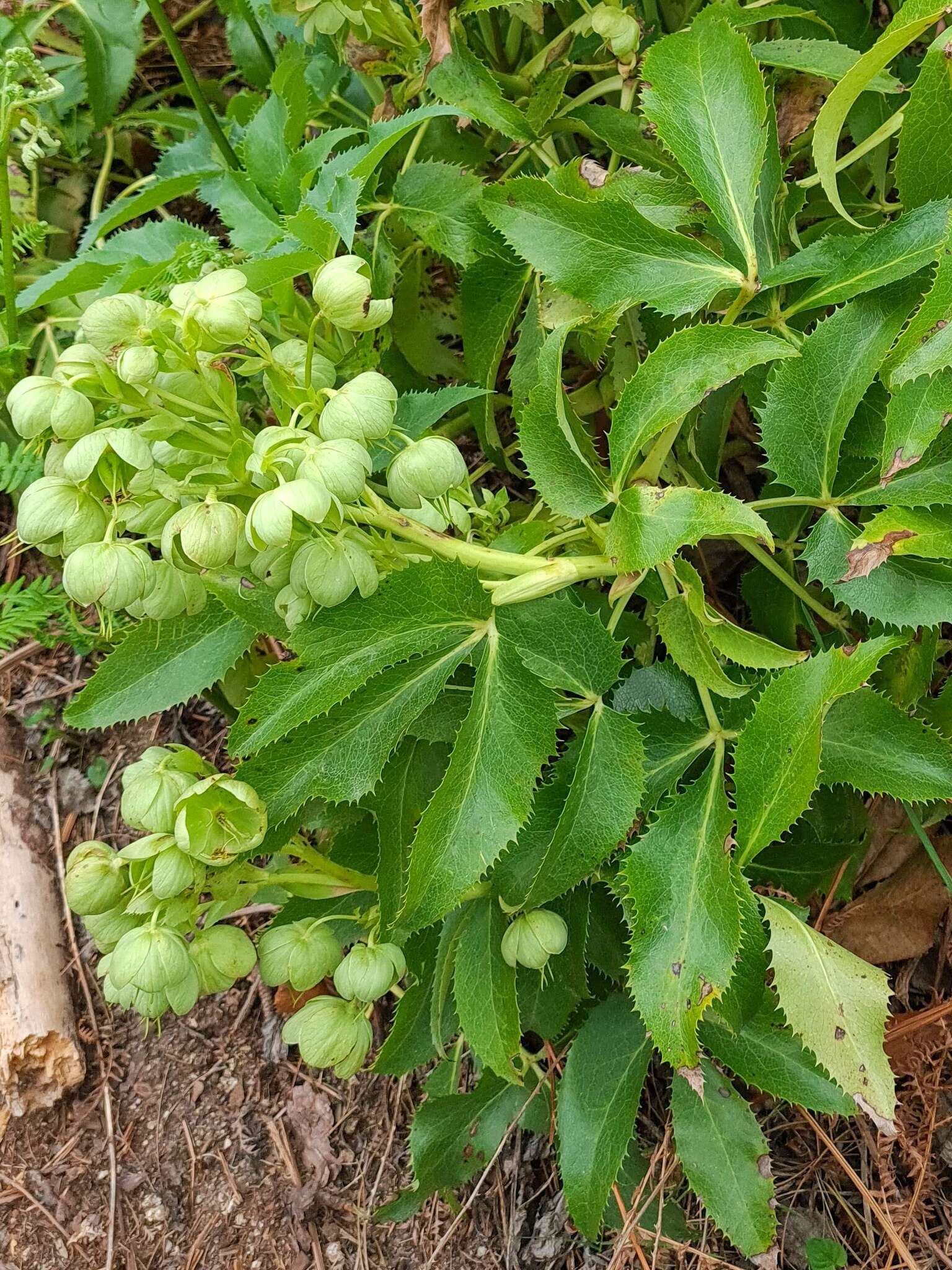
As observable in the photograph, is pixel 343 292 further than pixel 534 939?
No

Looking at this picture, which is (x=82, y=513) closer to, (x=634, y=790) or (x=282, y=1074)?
(x=634, y=790)

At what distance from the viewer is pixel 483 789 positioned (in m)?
0.84

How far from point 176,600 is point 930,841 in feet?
3.07

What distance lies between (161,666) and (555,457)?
403 millimetres

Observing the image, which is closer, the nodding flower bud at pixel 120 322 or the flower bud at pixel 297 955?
the nodding flower bud at pixel 120 322

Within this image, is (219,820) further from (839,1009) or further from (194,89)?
(194,89)

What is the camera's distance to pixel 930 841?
1.24m

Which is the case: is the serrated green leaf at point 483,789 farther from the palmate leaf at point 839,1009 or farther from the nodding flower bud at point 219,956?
the palmate leaf at point 839,1009

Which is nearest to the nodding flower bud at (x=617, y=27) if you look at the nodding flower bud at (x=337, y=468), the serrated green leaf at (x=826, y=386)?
the serrated green leaf at (x=826, y=386)

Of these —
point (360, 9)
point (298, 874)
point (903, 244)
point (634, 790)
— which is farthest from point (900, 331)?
point (298, 874)

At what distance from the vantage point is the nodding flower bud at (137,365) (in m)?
0.70

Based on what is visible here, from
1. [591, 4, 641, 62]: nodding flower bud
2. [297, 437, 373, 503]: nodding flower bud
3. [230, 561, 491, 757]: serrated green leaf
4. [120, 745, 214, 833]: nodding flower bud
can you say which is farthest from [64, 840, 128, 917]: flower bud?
[591, 4, 641, 62]: nodding flower bud

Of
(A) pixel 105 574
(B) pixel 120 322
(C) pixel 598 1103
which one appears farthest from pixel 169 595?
(C) pixel 598 1103

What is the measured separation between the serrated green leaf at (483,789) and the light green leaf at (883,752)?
277mm
